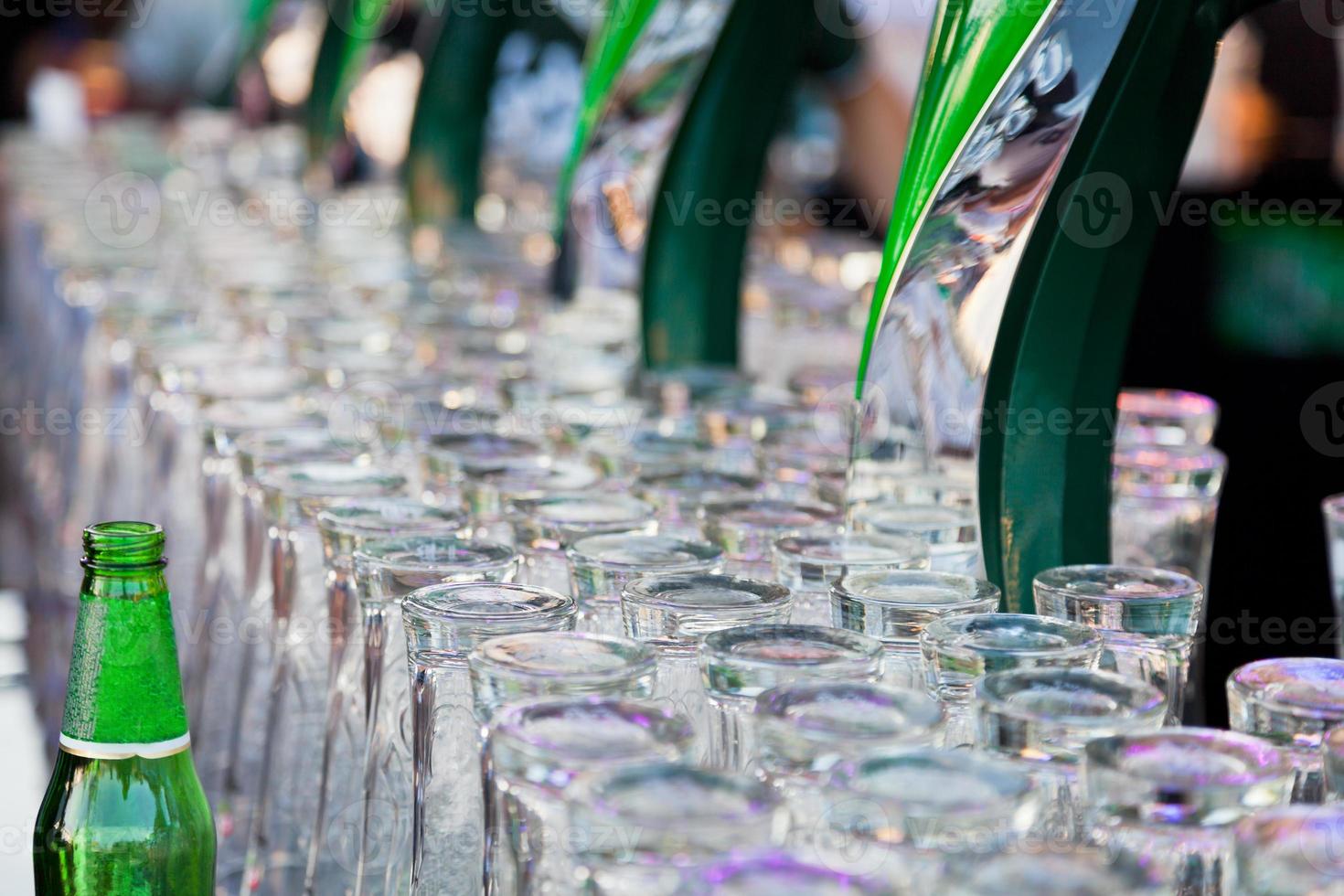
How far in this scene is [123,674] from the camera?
77 centimetres

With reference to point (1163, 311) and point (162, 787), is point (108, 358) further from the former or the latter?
point (1163, 311)

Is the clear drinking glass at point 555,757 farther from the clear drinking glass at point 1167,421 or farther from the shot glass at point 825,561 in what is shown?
the clear drinking glass at point 1167,421

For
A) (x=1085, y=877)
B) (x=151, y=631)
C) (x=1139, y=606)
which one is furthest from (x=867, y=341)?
(x=1085, y=877)

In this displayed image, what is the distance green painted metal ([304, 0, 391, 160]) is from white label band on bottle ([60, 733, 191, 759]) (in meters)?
1.93

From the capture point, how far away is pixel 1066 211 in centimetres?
89

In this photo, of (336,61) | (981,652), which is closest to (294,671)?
(981,652)

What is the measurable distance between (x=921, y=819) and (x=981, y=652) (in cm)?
16

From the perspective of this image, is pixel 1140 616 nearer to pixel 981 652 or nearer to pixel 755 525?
pixel 981 652

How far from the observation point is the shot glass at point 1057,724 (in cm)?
58

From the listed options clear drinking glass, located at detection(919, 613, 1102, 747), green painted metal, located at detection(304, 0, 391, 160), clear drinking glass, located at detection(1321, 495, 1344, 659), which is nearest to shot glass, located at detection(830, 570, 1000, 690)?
clear drinking glass, located at detection(919, 613, 1102, 747)

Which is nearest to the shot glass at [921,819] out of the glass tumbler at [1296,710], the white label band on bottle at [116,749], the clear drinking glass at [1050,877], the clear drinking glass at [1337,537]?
the clear drinking glass at [1050,877]

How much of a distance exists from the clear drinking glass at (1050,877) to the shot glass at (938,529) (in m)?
0.39

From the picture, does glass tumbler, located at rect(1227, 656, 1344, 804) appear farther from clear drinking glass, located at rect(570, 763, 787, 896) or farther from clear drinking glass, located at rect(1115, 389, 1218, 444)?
clear drinking glass, located at rect(1115, 389, 1218, 444)

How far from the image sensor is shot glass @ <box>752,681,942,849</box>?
56cm
